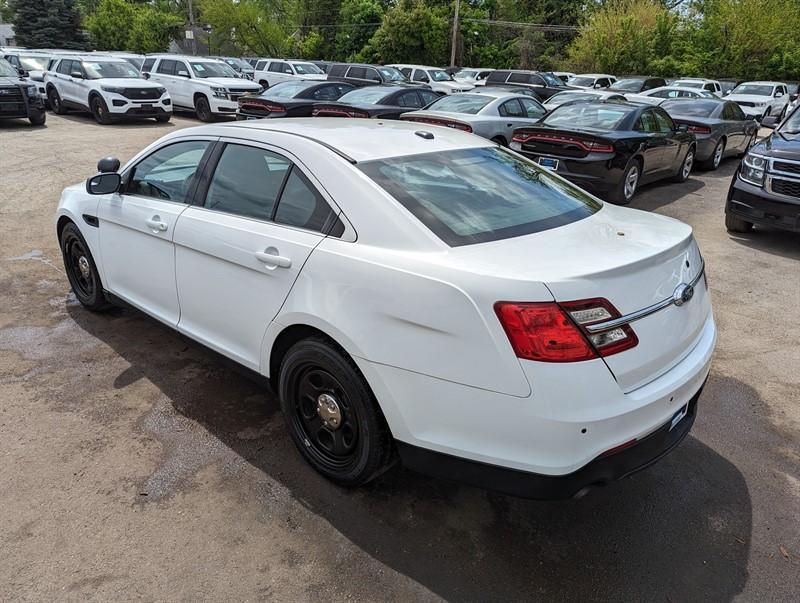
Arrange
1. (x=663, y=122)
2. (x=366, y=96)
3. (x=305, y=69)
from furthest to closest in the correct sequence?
(x=305, y=69), (x=366, y=96), (x=663, y=122)

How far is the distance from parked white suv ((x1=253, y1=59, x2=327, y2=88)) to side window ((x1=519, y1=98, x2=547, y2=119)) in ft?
46.6

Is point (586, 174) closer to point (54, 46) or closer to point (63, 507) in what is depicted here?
Answer: point (63, 507)

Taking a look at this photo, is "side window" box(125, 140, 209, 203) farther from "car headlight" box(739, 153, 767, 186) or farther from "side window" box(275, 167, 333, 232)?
"car headlight" box(739, 153, 767, 186)

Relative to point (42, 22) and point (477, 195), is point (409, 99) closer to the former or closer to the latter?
point (477, 195)

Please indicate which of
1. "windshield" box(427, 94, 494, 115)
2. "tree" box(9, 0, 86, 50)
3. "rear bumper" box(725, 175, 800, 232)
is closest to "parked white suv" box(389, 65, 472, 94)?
"windshield" box(427, 94, 494, 115)

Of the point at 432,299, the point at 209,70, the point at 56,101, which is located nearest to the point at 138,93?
the point at 209,70

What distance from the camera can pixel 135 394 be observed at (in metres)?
3.76

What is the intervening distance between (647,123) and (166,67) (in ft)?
49.4

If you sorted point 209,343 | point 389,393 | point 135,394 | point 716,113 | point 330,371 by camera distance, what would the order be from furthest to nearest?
point 716,113
point 135,394
point 209,343
point 330,371
point 389,393

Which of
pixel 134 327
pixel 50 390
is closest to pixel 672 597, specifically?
pixel 50 390

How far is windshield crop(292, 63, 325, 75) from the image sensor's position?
81.1 feet

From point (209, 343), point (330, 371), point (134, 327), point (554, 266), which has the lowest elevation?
point (134, 327)

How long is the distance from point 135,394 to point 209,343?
2.37ft

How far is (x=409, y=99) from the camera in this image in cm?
1385
